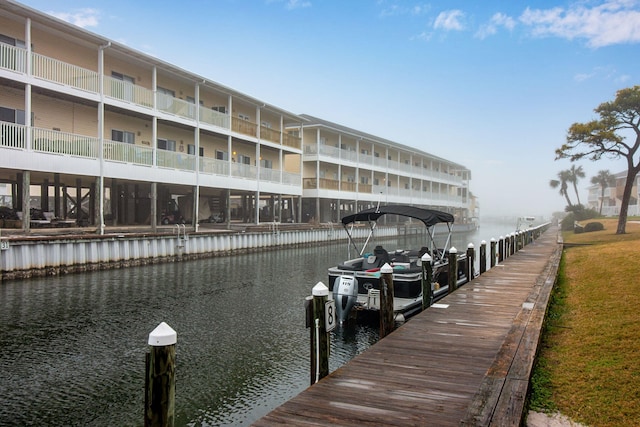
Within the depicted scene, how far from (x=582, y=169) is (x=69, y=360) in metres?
118

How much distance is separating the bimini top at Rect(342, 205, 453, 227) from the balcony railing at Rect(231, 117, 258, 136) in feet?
65.4

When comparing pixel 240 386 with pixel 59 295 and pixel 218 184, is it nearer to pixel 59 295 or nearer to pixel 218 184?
pixel 59 295

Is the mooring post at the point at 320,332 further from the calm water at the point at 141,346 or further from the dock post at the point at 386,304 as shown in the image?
the dock post at the point at 386,304

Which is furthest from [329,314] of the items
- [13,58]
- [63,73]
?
[63,73]

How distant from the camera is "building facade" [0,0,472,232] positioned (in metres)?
21.0

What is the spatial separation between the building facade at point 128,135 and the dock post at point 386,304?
17.3 metres

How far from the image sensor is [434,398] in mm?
5480

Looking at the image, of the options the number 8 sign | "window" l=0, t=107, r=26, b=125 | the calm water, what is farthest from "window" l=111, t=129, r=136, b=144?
the number 8 sign

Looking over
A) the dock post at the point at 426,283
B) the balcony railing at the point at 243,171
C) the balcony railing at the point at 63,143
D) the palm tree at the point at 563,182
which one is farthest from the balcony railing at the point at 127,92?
the palm tree at the point at 563,182

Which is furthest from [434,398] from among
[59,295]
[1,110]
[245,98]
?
[245,98]

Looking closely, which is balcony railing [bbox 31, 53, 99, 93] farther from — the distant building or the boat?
the distant building

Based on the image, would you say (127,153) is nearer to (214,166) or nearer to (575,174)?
(214,166)

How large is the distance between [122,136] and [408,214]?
19.7 meters

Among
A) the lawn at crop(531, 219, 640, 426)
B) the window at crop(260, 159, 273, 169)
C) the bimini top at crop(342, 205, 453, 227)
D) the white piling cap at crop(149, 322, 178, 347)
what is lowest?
the lawn at crop(531, 219, 640, 426)
